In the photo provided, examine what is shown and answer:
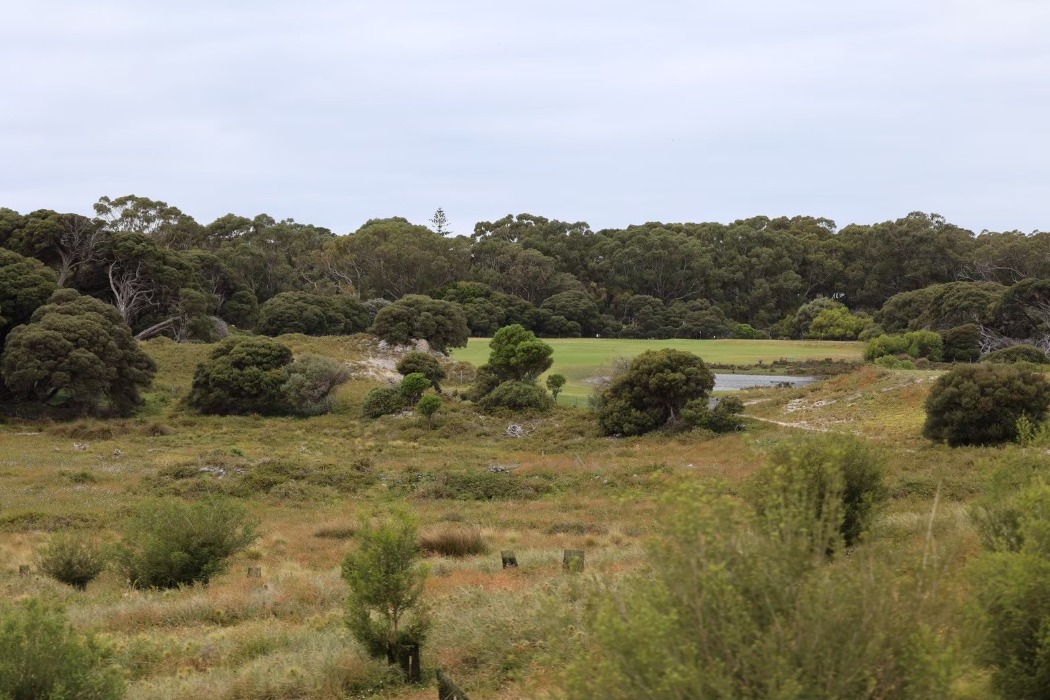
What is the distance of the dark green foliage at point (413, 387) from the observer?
41.7 meters

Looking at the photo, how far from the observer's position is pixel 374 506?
22859 mm

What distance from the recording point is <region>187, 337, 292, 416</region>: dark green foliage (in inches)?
1634

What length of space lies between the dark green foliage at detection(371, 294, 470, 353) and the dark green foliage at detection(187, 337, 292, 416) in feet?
36.7

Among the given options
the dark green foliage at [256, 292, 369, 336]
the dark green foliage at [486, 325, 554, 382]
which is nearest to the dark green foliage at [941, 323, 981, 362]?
the dark green foliage at [486, 325, 554, 382]

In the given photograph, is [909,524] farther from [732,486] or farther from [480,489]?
[480,489]

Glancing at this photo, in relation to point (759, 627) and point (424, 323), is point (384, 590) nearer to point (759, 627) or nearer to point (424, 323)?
point (759, 627)

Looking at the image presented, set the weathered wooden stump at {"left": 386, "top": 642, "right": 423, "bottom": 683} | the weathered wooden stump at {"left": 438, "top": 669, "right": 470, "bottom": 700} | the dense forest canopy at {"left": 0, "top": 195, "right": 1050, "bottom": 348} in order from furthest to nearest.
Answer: the dense forest canopy at {"left": 0, "top": 195, "right": 1050, "bottom": 348} → the weathered wooden stump at {"left": 386, "top": 642, "right": 423, "bottom": 683} → the weathered wooden stump at {"left": 438, "top": 669, "right": 470, "bottom": 700}

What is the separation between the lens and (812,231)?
353 feet

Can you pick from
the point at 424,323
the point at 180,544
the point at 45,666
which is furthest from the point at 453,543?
the point at 424,323

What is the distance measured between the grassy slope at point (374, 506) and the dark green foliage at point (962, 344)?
21.5m

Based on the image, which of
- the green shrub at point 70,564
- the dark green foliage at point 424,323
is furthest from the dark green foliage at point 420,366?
the green shrub at point 70,564

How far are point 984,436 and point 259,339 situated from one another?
31.6m

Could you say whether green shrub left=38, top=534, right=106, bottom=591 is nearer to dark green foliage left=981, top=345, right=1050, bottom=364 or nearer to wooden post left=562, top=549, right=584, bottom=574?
wooden post left=562, top=549, right=584, bottom=574

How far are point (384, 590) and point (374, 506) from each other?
14.9 m
